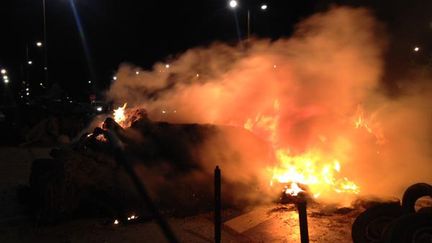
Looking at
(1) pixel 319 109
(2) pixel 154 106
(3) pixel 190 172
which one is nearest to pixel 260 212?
(3) pixel 190 172

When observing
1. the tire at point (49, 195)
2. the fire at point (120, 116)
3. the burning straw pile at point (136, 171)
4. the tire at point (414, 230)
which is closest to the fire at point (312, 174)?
the burning straw pile at point (136, 171)

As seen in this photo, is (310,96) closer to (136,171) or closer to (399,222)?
(136,171)

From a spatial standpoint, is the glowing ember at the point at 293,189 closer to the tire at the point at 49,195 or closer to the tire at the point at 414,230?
the tire at the point at 414,230

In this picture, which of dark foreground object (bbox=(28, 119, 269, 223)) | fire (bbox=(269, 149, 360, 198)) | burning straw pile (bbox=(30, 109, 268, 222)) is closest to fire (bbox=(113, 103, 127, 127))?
burning straw pile (bbox=(30, 109, 268, 222))

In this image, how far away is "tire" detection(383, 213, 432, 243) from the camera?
4441 mm

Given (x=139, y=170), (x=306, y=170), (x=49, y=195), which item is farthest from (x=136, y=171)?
(x=306, y=170)

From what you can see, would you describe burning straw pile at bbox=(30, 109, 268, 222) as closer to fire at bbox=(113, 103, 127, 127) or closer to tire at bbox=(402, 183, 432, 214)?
fire at bbox=(113, 103, 127, 127)

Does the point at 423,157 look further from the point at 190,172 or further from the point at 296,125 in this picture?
the point at 190,172

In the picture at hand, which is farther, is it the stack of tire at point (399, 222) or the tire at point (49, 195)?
the tire at point (49, 195)

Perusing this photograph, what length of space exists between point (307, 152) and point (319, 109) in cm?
195

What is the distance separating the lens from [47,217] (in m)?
6.95

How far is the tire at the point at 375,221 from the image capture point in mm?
5398

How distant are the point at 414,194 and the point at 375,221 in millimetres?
595

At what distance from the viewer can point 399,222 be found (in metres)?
4.52
